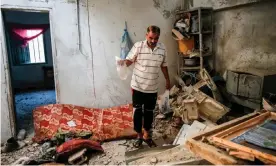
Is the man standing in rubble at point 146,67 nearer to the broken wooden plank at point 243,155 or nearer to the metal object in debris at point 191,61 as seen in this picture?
the metal object in debris at point 191,61

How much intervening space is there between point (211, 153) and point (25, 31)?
22.2ft

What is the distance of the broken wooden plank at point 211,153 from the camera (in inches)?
48.1

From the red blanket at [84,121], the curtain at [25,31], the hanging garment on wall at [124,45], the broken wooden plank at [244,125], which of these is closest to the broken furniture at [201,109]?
the red blanket at [84,121]

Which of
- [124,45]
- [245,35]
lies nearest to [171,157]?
[124,45]

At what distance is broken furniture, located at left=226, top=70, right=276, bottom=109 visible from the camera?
10.1ft

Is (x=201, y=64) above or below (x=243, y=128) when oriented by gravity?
above

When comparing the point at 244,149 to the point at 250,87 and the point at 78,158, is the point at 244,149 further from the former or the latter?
the point at 250,87

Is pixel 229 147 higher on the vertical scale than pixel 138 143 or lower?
higher

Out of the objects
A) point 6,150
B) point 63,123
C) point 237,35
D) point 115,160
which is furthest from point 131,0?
point 6,150

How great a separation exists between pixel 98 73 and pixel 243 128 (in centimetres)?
285

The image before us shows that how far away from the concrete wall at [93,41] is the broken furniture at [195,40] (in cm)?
55

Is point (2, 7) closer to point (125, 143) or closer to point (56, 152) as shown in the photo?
point (56, 152)

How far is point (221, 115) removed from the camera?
3133 millimetres

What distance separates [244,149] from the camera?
1245mm
